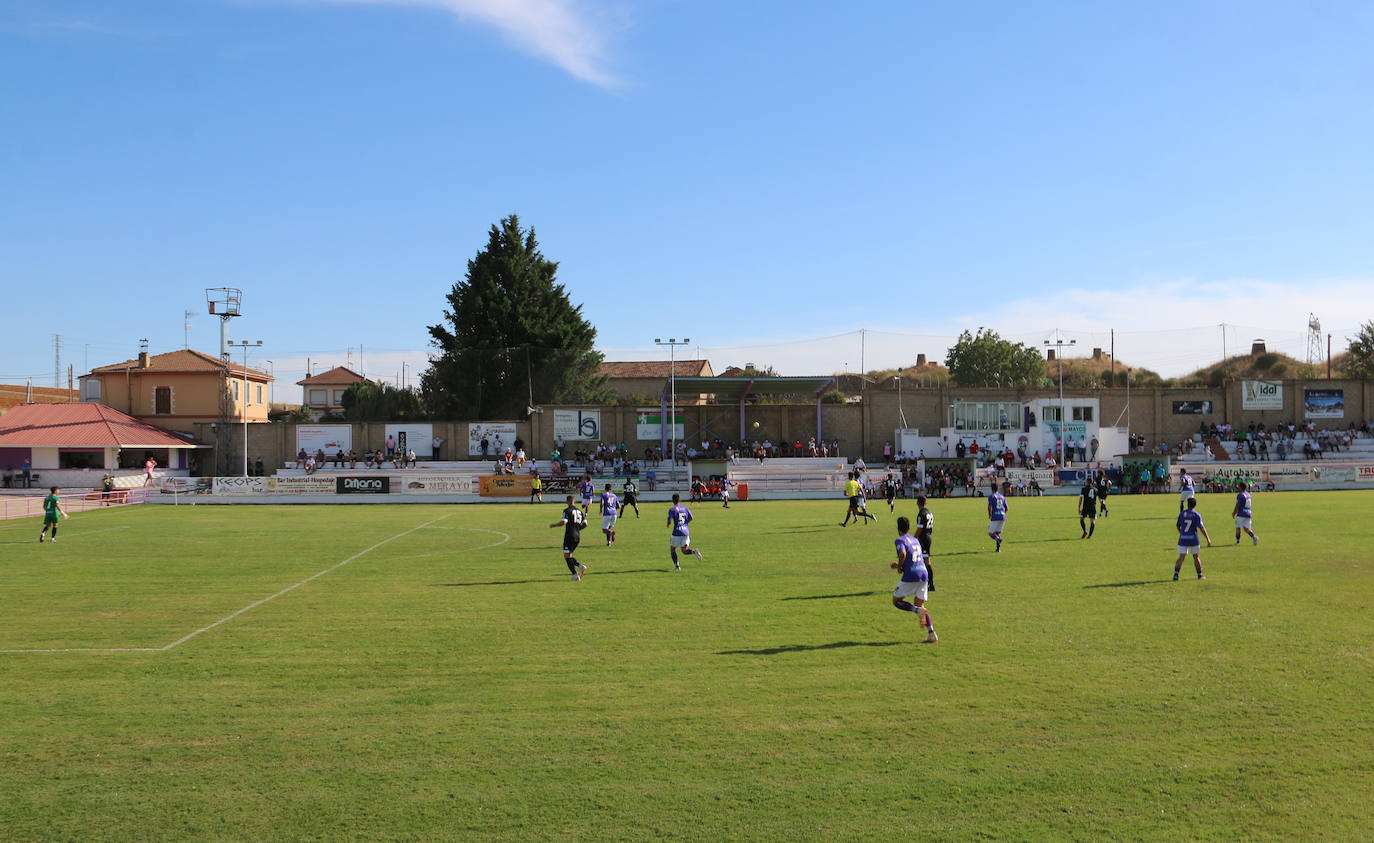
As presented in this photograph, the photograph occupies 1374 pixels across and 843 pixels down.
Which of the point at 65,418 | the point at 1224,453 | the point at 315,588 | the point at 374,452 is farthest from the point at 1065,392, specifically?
the point at 65,418

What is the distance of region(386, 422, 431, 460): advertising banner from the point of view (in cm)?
5816

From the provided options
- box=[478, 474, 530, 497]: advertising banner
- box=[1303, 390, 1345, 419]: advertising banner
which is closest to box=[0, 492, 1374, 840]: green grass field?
box=[478, 474, 530, 497]: advertising banner

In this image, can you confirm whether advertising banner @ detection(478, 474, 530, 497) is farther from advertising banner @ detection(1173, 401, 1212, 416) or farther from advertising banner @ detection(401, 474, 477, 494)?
advertising banner @ detection(1173, 401, 1212, 416)

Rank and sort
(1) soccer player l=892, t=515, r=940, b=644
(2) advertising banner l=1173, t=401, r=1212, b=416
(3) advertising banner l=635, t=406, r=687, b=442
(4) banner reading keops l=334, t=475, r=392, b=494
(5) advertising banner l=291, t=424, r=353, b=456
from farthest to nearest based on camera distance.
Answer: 1. (2) advertising banner l=1173, t=401, r=1212, b=416
2. (3) advertising banner l=635, t=406, r=687, b=442
3. (5) advertising banner l=291, t=424, r=353, b=456
4. (4) banner reading keops l=334, t=475, r=392, b=494
5. (1) soccer player l=892, t=515, r=940, b=644

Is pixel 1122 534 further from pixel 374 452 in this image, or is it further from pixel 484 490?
pixel 374 452

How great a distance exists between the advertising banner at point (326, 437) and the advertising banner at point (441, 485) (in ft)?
39.9

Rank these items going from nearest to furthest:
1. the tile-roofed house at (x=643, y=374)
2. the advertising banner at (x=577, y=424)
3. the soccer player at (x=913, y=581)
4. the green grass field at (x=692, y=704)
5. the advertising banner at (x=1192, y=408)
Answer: the green grass field at (x=692, y=704), the soccer player at (x=913, y=581), the advertising banner at (x=577, y=424), the advertising banner at (x=1192, y=408), the tile-roofed house at (x=643, y=374)

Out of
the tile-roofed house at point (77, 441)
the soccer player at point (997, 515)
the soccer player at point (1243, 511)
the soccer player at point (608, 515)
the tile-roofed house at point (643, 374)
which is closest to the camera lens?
the soccer player at point (997, 515)

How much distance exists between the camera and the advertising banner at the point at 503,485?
156 feet

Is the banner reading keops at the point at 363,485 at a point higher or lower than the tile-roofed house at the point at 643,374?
lower

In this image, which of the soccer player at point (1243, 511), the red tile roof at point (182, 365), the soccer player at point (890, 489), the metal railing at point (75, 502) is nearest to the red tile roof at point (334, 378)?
the red tile roof at point (182, 365)

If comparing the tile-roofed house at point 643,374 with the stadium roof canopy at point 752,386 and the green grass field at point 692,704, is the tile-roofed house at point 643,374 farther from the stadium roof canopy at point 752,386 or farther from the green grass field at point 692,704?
the green grass field at point 692,704

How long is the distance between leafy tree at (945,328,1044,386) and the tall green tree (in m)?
38.9

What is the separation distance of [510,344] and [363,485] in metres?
23.5
